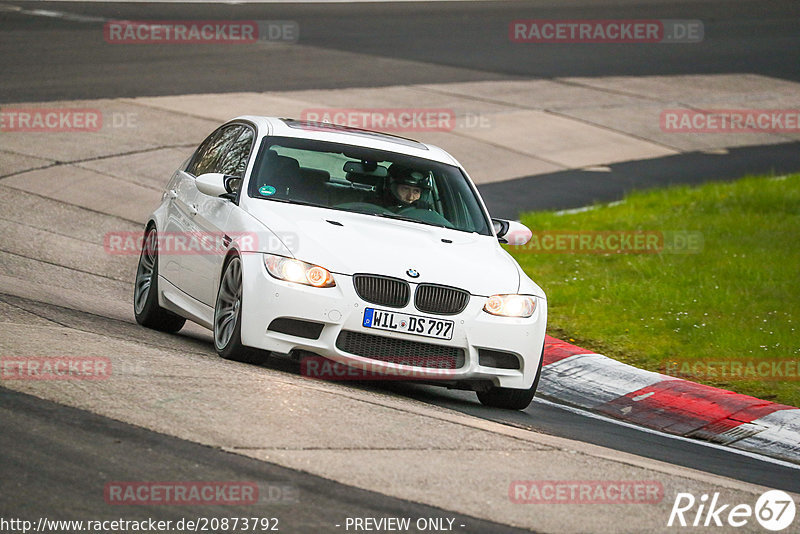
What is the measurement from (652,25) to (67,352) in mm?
29369

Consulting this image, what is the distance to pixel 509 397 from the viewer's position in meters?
8.63

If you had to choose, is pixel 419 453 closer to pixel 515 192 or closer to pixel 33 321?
pixel 33 321

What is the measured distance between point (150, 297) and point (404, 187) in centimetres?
213

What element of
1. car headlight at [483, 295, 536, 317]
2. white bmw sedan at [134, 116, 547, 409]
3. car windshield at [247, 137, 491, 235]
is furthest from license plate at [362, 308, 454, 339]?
car windshield at [247, 137, 491, 235]

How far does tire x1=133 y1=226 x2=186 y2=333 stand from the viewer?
9.81m

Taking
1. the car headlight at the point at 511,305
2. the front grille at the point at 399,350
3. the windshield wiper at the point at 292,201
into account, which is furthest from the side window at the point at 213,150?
the car headlight at the point at 511,305

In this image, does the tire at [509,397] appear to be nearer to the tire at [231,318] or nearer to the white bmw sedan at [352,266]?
the white bmw sedan at [352,266]

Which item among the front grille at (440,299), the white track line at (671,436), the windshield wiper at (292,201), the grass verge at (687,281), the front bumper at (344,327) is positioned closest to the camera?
the front bumper at (344,327)

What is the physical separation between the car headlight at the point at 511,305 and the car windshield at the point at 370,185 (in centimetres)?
104

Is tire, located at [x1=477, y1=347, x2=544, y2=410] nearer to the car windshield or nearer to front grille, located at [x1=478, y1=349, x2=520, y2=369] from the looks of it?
front grille, located at [x1=478, y1=349, x2=520, y2=369]

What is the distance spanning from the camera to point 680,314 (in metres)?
11.8

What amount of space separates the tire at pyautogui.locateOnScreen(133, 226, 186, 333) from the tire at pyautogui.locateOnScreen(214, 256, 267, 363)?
4.63ft

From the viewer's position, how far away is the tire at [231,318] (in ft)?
26.5

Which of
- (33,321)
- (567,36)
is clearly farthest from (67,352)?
(567,36)
